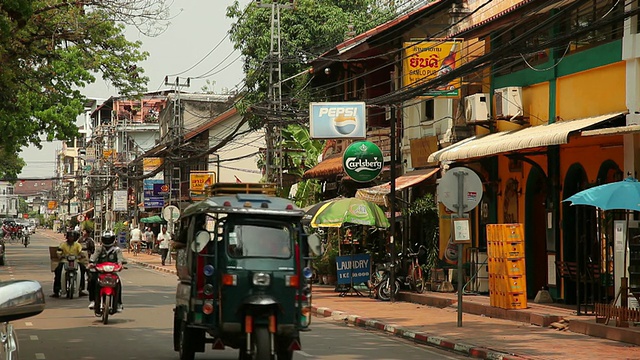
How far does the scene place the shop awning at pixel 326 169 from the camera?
35938 millimetres

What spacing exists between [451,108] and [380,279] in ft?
17.4

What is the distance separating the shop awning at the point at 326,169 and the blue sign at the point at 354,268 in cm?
730

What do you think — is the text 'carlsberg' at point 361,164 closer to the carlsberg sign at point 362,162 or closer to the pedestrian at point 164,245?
the carlsberg sign at point 362,162

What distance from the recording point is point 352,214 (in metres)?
27.4

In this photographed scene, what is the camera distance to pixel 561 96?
22.5 meters

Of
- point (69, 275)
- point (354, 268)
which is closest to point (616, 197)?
point (354, 268)

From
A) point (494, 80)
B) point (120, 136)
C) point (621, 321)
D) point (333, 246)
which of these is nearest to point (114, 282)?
point (621, 321)

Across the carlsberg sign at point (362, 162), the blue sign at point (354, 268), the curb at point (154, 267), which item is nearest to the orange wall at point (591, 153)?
the blue sign at point (354, 268)

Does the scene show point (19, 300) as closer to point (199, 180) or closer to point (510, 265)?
point (510, 265)

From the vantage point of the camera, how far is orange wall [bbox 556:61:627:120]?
2002 cm

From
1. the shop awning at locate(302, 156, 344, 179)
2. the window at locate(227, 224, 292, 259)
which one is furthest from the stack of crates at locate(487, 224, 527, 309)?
the shop awning at locate(302, 156, 344, 179)

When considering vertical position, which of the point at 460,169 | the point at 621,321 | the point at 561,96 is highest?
the point at 561,96

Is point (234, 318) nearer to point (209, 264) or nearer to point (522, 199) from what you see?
point (209, 264)

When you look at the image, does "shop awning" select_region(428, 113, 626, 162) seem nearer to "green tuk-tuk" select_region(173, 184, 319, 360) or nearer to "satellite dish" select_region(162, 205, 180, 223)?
"green tuk-tuk" select_region(173, 184, 319, 360)
